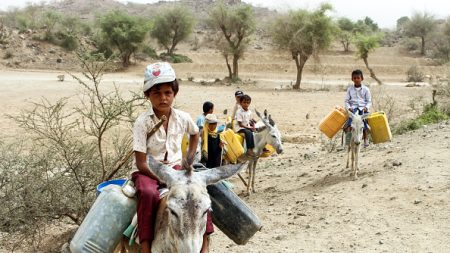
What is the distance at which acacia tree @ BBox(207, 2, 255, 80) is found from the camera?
123 ft

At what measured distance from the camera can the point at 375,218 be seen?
7320mm

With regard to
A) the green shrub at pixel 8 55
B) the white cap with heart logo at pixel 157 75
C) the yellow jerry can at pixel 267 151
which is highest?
the white cap with heart logo at pixel 157 75

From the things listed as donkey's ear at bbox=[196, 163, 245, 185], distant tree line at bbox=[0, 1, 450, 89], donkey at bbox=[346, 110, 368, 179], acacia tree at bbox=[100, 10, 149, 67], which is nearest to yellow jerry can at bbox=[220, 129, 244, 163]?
donkey at bbox=[346, 110, 368, 179]

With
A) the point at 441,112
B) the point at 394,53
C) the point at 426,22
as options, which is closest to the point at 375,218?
the point at 441,112

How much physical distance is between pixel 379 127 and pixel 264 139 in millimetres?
2178

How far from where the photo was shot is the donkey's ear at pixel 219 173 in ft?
11.2

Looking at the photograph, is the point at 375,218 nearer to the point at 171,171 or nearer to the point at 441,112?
the point at 171,171

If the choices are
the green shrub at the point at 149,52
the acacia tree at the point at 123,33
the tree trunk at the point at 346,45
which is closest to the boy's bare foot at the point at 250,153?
the acacia tree at the point at 123,33

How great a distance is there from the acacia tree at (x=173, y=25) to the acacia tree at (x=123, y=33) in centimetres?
652

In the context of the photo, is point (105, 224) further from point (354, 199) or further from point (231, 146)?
point (231, 146)

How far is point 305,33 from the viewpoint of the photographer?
3309 cm

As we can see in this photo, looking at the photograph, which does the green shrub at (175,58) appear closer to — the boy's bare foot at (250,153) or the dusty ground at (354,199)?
the dusty ground at (354,199)

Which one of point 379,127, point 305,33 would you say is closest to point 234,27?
point 305,33

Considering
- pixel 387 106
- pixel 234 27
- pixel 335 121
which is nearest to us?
pixel 335 121
